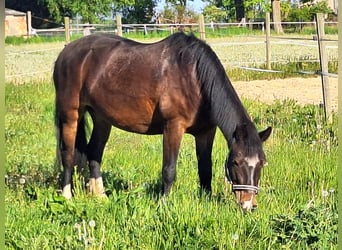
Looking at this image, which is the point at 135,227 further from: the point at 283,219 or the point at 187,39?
the point at 187,39

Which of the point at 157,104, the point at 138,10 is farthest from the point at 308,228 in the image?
the point at 138,10

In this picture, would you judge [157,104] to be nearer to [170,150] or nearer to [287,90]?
[170,150]

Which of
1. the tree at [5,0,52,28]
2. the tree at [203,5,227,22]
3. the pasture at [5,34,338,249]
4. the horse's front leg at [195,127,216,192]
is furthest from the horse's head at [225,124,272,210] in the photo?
the tree at [5,0,52,28]

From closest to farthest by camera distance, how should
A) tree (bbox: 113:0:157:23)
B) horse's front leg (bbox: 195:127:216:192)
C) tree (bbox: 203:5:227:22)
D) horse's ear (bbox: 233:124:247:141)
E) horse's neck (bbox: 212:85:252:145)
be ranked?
horse's ear (bbox: 233:124:247:141)
horse's neck (bbox: 212:85:252:145)
horse's front leg (bbox: 195:127:216:192)
tree (bbox: 113:0:157:23)
tree (bbox: 203:5:227:22)

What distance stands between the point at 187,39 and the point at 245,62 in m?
12.1

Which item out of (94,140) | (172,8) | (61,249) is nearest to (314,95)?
(94,140)

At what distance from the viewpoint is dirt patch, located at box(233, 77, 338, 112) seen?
1068cm

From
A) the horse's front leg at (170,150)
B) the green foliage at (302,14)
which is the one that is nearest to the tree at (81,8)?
the green foliage at (302,14)

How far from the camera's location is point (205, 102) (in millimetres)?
4473

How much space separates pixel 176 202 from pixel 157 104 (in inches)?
38.7

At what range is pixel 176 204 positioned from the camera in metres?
3.87

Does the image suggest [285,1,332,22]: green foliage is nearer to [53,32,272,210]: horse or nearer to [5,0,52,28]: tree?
[5,0,52,28]: tree

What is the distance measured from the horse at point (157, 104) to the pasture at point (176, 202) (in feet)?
0.79

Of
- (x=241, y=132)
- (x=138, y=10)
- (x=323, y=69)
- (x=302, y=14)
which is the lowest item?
(x=241, y=132)
